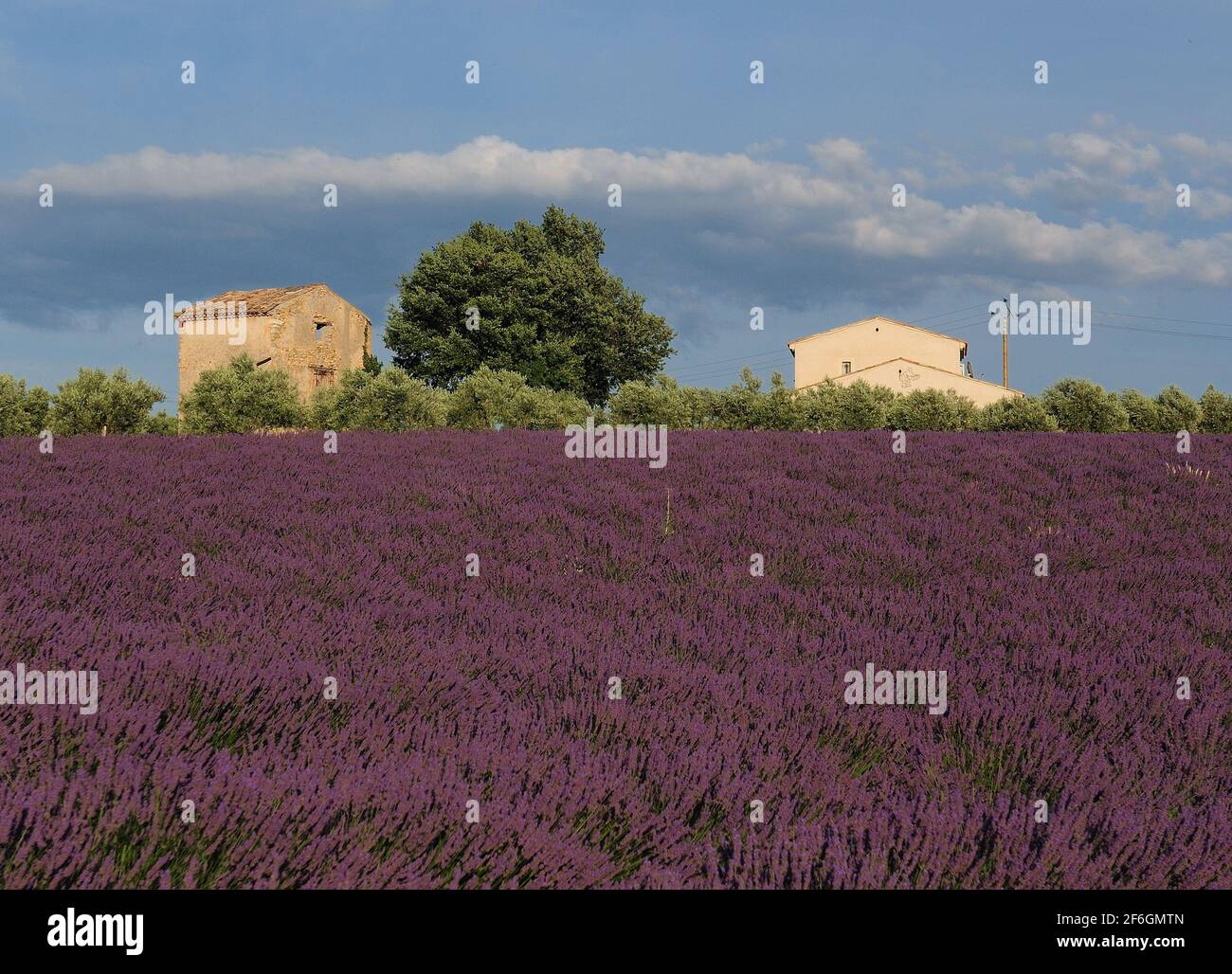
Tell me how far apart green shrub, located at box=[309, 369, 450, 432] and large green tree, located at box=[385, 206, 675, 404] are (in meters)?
16.7

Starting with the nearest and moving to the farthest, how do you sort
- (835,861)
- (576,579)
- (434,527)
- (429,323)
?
(835,861) < (576,579) < (434,527) < (429,323)

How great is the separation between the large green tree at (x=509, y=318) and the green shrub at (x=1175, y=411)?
17049mm

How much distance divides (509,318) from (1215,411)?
23159 millimetres

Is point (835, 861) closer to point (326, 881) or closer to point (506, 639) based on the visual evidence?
point (326, 881)

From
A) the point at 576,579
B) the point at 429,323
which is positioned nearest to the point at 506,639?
the point at 576,579

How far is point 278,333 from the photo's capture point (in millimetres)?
37531

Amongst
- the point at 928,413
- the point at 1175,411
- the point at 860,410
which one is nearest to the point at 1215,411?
the point at 1175,411

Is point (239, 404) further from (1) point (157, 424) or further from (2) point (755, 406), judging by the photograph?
(2) point (755, 406)

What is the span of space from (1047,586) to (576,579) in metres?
2.91

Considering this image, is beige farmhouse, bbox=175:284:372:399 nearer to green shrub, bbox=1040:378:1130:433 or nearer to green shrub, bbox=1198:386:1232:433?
green shrub, bbox=1040:378:1130:433

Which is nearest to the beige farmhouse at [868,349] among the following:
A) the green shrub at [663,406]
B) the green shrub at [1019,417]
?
the green shrub at [1019,417]
